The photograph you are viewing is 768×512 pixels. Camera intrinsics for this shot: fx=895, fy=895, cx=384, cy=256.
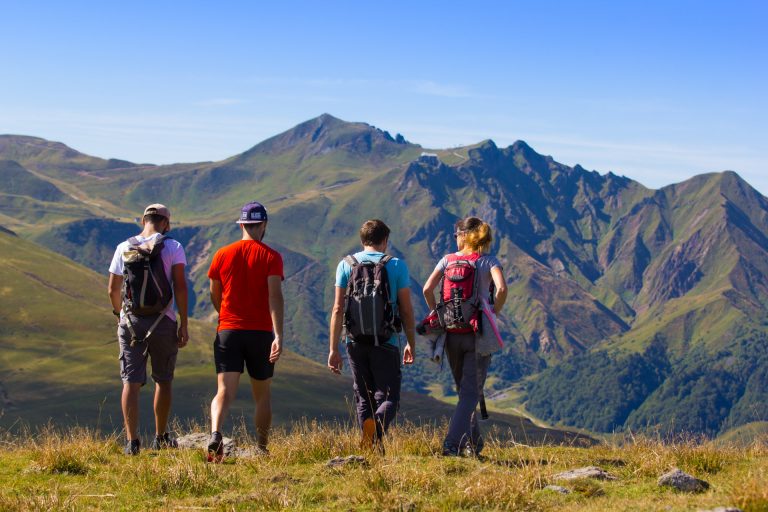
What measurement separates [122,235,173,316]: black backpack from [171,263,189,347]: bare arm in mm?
125

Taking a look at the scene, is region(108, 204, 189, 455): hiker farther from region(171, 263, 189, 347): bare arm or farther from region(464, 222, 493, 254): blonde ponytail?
region(464, 222, 493, 254): blonde ponytail

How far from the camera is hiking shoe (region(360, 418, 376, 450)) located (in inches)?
468

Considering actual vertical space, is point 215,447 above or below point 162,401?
below

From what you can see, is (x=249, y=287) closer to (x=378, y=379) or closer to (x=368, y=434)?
(x=378, y=379)

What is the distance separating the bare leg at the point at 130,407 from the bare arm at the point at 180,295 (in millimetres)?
916

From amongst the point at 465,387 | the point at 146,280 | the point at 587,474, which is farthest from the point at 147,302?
the point at 587,474

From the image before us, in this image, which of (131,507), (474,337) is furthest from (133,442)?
(474,337)

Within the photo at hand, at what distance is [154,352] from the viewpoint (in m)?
12.7

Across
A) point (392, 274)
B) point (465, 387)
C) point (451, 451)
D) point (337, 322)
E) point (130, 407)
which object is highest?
point (392, 274)

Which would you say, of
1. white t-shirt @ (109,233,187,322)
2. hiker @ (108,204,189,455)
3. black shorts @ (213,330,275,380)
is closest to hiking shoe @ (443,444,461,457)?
black shorts @ (213,330,275,380)

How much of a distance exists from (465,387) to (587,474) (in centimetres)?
257

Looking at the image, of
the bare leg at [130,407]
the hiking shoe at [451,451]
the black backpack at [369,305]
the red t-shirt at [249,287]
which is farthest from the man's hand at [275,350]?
the hiking shoe at [451,451]

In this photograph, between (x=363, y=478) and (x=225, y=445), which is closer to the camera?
(x=363, y=478)

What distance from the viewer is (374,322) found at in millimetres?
12016
